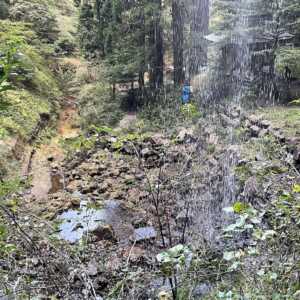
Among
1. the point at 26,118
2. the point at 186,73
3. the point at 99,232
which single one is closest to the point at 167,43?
the point at 186,73

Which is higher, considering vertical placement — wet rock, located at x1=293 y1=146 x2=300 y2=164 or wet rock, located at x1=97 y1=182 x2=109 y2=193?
wet rock, located at x1=293 y1=146 x2=300 y2=164

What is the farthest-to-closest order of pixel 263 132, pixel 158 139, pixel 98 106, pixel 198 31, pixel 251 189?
pixel 198 31
pixel 98 106
pixel 158 139
pixel 263 132
pixel 251 189

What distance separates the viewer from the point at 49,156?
8.37m

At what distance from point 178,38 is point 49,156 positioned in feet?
16.9

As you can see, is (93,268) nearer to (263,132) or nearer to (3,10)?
(263,132)

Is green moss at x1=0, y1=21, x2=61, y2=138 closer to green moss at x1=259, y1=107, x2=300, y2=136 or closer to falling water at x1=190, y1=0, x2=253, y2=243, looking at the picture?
falling water at x1=190, y1=0, x2=253, y2=243

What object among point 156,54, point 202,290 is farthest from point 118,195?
point 156,54

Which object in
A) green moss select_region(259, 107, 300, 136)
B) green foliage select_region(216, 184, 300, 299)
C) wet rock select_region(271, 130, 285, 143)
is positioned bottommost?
wet rock select_region(271, 130, 285, 143)

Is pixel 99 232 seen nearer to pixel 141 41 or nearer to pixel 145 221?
pixel 145 221

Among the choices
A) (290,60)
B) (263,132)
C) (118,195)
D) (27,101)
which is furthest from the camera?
(27,101)

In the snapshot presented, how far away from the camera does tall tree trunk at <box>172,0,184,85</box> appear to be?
1063cm

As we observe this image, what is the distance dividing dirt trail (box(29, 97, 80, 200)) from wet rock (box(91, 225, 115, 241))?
118 cm

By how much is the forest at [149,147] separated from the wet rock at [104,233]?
17 mm

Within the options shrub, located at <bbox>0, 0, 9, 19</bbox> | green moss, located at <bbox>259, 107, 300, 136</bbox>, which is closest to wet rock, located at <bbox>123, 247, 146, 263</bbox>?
green moss, located at <bbox>259, 107, 300, 136</bbox>
